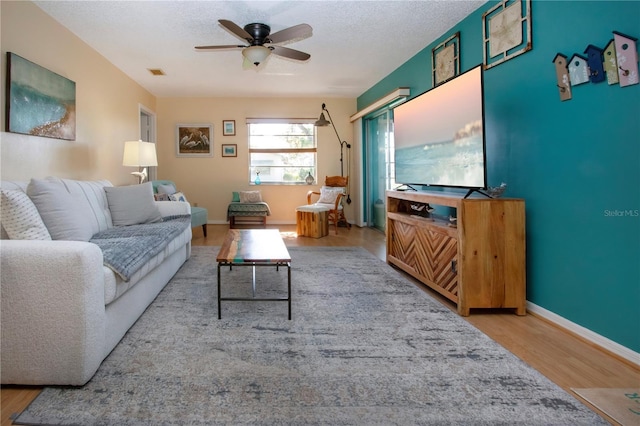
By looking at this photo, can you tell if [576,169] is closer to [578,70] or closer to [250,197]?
[578,70]

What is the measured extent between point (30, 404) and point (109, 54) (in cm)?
442

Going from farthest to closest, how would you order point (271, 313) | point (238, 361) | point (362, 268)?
point (362, 268)
point (271, 313)
point (238, 361)

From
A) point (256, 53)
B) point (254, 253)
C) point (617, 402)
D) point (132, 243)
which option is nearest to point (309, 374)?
point (254, 253)

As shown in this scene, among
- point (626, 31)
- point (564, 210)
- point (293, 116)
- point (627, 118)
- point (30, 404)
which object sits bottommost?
point (30, 404)

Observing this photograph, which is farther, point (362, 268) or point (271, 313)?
point (362, 268)

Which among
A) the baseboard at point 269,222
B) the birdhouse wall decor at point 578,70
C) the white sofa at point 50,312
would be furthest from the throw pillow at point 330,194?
the white sofa at point 50,312

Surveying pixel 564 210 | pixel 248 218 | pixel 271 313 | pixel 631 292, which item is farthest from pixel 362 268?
pixel 248 218

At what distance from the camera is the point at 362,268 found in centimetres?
372

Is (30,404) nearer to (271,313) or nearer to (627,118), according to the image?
(271,313)

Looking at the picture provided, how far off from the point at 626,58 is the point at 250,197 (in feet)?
19.1

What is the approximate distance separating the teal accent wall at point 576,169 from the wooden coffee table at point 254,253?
1736 millimetres

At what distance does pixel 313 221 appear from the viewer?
5.68 m

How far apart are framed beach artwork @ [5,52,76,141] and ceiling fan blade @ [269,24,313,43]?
6.89 ft

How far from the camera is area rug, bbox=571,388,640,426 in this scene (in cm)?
138
